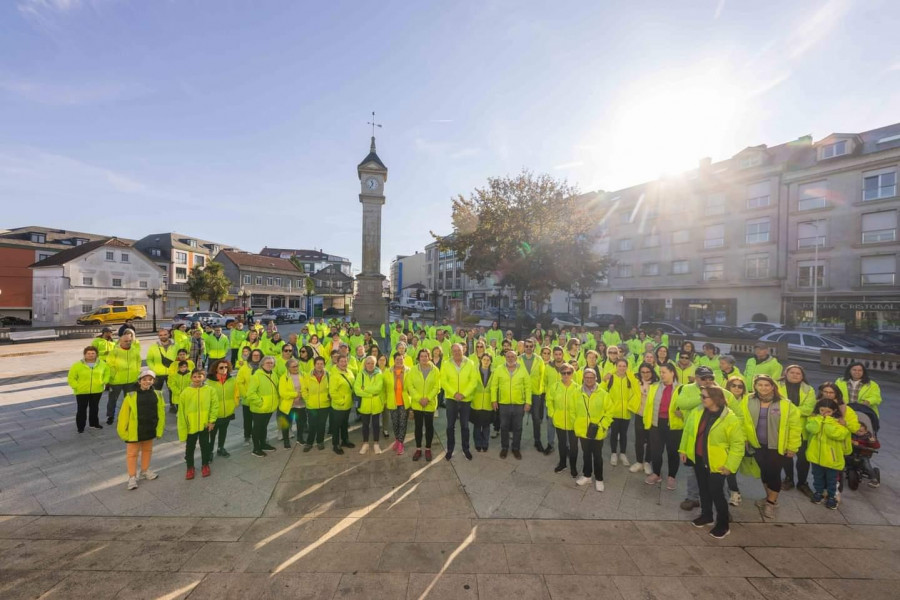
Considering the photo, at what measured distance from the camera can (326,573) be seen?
11.8 ft

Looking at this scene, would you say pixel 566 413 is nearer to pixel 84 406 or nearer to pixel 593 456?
pixel 593 456

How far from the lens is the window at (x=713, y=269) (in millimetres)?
30916

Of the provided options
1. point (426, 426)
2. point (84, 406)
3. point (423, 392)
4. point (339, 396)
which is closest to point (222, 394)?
point (339, 396)

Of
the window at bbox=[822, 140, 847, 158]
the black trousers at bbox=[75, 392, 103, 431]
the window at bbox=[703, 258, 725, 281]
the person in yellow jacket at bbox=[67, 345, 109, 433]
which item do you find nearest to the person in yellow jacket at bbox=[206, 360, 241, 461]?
the person in yellow jacket at bbox=[67, 345, 109, 433]

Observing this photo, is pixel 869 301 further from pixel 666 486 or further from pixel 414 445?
pixel 414 445

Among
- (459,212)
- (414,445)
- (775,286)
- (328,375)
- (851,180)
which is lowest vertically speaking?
(414,445)

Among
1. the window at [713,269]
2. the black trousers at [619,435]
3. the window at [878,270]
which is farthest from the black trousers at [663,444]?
the window at [713,269]

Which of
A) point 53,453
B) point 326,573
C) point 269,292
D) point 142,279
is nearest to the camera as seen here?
point 326,573

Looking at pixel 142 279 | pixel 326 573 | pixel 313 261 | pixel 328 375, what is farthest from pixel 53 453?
pixel 313 261

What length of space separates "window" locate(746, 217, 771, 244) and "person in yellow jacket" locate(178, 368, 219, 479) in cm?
3709

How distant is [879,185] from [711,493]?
3321 cm

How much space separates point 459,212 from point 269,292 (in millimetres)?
42012

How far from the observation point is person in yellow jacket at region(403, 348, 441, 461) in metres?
6.01

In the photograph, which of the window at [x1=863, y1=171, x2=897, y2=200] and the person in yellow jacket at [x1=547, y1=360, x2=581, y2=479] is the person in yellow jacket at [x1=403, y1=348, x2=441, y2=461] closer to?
the person in yellow jacket at [x1=547, y1=360, x2=581, y2=479]
